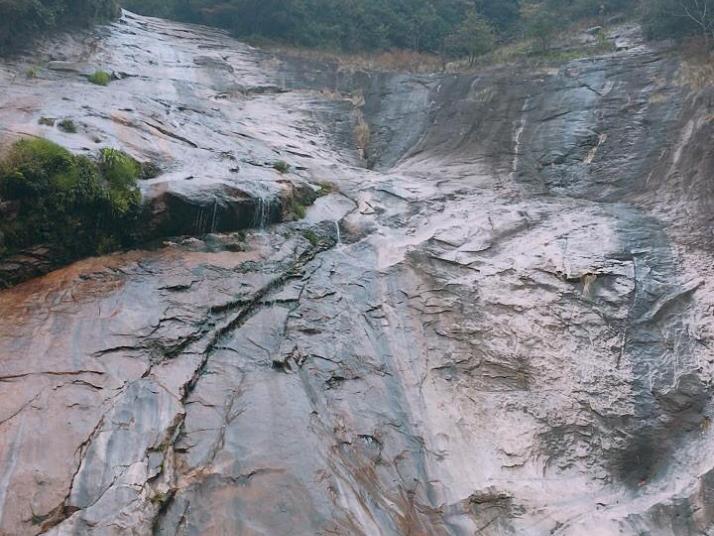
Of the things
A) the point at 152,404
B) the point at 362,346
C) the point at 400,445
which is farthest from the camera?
the point at 362,346

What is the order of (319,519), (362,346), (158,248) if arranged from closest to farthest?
(319,519), (362,346), (158,248)

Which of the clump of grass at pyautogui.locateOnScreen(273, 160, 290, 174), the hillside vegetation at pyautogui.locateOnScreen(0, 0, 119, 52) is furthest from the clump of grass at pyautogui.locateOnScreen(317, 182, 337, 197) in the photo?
the hillside vegetation at pyautogui.locateOnScreen(0, 0, 119, 52)

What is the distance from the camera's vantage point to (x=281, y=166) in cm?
1457

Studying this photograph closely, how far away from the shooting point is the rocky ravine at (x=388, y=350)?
721 centimetres

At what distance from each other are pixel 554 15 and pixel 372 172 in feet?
50.0

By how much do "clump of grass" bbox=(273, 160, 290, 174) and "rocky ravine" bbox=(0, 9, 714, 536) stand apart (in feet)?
1.65

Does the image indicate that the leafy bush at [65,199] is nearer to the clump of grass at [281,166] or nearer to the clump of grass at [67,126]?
the clump of grass at [67,126]

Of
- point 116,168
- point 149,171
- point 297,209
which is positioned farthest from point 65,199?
point 297,209

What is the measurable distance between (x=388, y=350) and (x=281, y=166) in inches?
245

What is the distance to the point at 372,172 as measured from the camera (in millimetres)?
16578

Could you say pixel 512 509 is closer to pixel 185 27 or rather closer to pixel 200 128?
pixel 200 128

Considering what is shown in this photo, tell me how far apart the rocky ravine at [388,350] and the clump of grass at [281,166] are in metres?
0.50

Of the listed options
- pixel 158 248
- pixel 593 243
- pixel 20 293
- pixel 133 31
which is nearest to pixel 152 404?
pixel 20 293

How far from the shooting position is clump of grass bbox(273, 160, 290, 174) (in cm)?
1448
